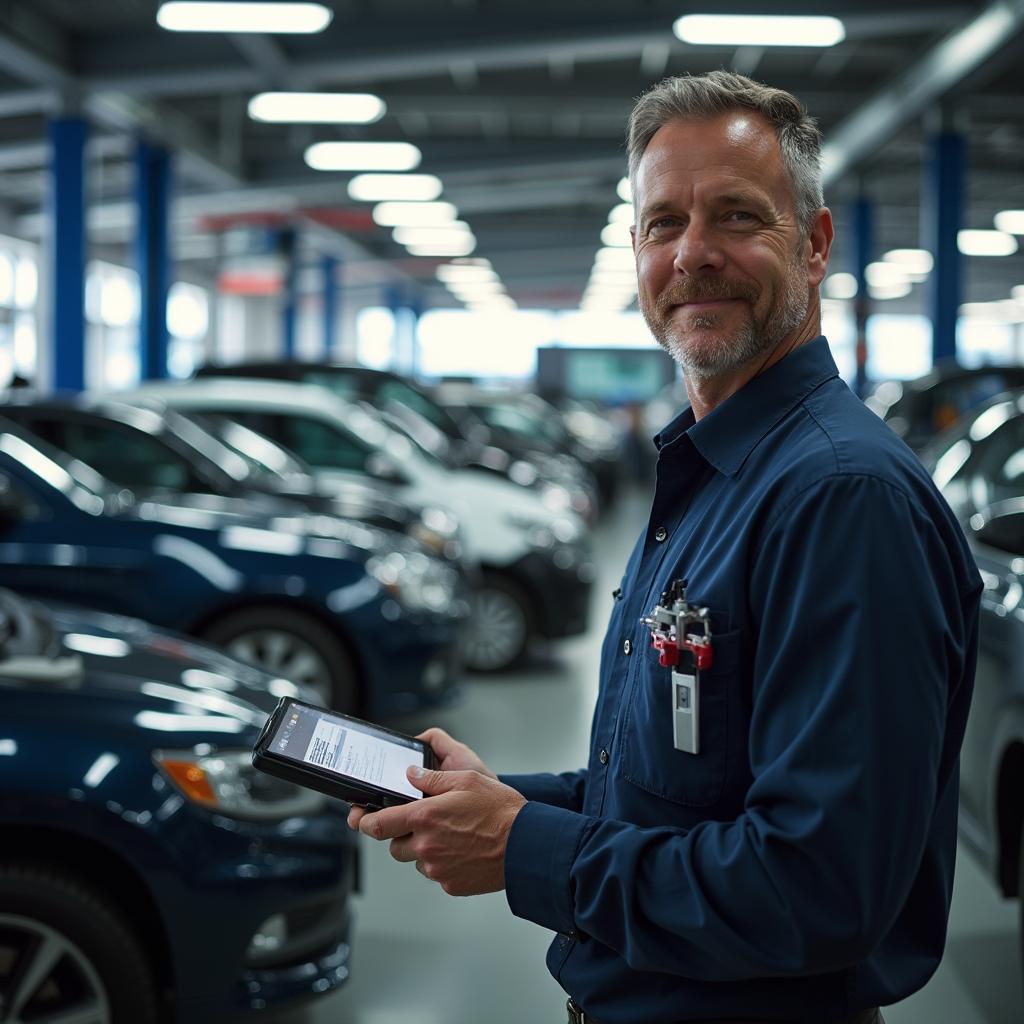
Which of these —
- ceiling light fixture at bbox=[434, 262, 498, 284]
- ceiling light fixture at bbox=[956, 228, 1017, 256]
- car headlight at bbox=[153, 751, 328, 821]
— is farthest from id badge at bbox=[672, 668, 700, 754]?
ceiling light fixture at bbox=[434, 262, 498, 284]

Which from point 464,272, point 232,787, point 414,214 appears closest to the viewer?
point 232,787

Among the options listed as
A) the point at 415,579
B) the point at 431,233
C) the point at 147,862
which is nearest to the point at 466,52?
the point at 415,579

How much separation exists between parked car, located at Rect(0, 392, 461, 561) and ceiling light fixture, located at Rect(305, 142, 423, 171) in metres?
11.7

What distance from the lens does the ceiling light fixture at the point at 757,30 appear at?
11.2 m

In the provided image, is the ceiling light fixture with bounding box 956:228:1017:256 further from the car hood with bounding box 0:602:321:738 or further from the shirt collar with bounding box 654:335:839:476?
the shirt collar with bounding box 654:335:839:476

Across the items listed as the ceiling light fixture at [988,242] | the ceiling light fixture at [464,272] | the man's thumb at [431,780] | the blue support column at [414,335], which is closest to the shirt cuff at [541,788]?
the man's thumb at [431,780]

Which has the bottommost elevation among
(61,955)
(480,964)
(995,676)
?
(480,964)

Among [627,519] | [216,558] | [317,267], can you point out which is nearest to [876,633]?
[216,558]

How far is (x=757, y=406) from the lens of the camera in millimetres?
1529

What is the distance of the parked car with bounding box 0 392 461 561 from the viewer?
6.39m

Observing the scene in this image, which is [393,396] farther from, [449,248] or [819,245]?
[449,248]

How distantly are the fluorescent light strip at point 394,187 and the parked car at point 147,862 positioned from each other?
17.3m

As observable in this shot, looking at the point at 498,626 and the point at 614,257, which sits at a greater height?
the point at 614,257

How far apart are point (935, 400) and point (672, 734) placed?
9134mm
